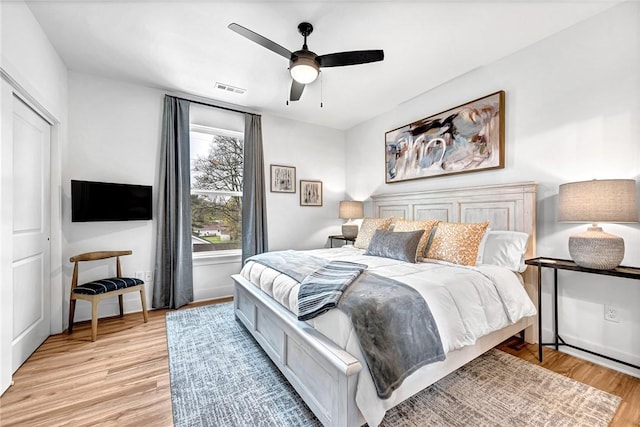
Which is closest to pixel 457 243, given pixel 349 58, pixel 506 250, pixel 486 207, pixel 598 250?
pixel 506 250

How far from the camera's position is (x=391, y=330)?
1.35m

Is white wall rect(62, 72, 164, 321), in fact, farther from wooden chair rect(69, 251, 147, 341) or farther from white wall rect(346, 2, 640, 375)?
white wall rect(346, 2, 640, 375)

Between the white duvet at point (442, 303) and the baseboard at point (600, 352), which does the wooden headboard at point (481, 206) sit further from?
the baseboard at point (600, 352)

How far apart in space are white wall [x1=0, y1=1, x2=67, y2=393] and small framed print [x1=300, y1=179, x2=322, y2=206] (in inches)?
120

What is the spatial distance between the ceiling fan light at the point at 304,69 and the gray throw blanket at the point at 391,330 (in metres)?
1.75

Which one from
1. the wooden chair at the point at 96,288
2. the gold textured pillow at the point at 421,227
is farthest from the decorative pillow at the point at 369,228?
the wooden chair at the point at 96,288

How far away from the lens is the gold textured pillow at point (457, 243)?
7.70 ft

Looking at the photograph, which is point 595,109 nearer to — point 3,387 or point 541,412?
point 541,412

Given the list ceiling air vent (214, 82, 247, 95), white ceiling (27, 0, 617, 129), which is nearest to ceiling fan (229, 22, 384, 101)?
white ceiling (27, 0, 617, 129)

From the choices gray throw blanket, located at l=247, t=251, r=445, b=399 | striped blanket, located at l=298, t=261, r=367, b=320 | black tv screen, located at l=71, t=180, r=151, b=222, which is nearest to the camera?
gray throw blanket, located at l=247, t=251, r=445, b=399

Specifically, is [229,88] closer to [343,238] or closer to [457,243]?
[343,238]

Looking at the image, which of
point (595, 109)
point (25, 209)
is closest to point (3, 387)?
point (25, 209)

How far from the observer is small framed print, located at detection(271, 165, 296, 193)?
4.29 metres

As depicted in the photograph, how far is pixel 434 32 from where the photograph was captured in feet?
7.71
